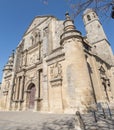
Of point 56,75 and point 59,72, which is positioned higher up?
point 59,72

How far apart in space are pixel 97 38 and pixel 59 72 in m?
14.4

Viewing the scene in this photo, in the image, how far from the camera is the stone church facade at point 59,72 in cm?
914

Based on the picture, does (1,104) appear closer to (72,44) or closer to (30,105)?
(30,105)

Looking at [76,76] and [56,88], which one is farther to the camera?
[56,88]

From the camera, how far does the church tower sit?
19298mm

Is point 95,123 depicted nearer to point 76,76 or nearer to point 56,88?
point 76,76

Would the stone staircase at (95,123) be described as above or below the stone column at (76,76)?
below

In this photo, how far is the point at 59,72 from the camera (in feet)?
36.3

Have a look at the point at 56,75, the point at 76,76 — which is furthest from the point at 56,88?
the point at 76,76

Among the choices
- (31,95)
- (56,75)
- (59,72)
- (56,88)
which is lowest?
(31,95)

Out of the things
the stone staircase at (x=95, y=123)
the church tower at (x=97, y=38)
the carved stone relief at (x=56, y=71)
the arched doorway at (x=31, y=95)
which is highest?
the church tower at (x=97, y=38)

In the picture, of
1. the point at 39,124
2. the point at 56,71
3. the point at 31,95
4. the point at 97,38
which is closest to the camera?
the point at 39,124

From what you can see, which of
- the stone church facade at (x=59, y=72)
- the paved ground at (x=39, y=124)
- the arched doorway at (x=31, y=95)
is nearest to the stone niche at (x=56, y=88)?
the stone church facade at (x=59, y=72)

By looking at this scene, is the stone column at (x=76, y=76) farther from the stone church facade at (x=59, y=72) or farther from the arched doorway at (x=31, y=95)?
the arched doorway at (x=31, y=95)
